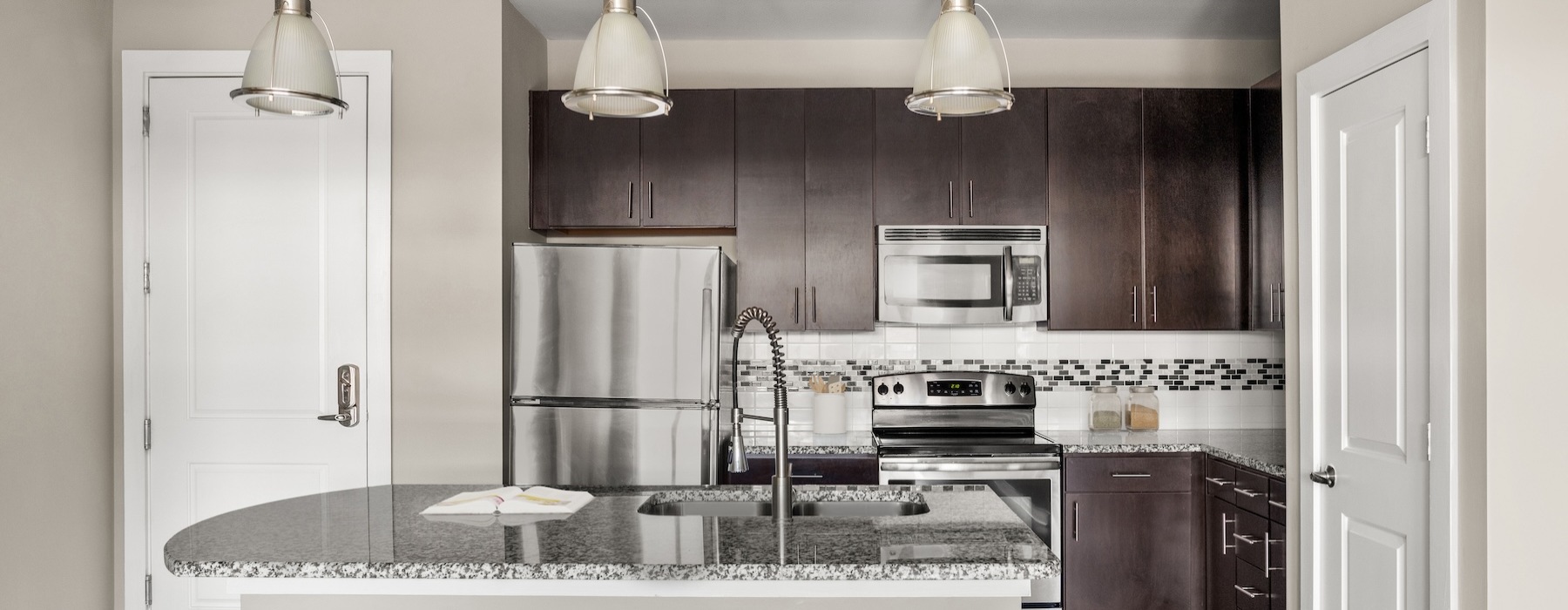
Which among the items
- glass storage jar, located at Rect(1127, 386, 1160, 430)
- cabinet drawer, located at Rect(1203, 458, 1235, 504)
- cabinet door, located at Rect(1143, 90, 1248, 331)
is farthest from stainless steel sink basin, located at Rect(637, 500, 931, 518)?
glass storage jar, located at Rect(1127, 386, 1160, 430)

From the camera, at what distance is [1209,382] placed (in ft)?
13.2

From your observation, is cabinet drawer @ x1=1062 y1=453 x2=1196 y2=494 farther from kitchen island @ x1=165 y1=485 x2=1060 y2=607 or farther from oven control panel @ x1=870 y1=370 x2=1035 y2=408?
kitchen island @ x1=165 y1=485 x2=1060 y2=607

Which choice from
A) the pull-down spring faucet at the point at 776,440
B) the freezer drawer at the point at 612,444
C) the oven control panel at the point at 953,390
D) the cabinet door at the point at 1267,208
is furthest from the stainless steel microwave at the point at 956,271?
the pull-down spring faucet at the point at 776,440

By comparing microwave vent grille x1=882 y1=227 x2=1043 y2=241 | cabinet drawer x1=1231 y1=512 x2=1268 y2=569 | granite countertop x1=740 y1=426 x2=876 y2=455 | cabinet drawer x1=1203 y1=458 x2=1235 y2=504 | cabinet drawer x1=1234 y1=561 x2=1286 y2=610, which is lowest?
cabinet drawer x1=1234 y1=561 x2=1286 y2=610

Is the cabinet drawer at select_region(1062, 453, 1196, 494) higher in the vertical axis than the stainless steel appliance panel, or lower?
lower

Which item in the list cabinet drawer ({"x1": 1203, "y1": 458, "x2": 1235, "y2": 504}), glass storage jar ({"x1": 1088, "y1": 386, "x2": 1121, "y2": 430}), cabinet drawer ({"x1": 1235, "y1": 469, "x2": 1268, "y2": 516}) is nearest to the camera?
cabinet drawer ({"x1": 1235, "y1": 469, "x2": 1268, "y2": 516})

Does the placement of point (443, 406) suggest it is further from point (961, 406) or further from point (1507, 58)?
point (1507, 58)

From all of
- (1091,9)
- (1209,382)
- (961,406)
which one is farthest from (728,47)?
(1209,382)

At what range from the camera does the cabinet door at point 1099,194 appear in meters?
3.70

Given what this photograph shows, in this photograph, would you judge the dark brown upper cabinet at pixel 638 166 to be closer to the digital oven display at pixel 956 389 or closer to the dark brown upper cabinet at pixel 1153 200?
the digital oven display at pixel 956 389

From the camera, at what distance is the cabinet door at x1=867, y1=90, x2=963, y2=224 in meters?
3.71

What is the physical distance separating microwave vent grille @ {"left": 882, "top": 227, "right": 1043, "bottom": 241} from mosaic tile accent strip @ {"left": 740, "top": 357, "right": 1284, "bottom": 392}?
60 cm

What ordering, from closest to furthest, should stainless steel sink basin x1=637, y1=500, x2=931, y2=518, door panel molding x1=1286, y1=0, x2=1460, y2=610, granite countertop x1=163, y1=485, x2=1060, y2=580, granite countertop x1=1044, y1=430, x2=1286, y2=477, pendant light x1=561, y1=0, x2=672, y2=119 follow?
granite countertop x1=163, y1=485, x2=1060, y2=580, pendant light x1=561, y1=0, x2=672, y2=119, door panel molding x1=1286, y1=0, x2=1460, y2=610, stainless steel sink basin x1=637, y1=500, x2=931, y2=518, granite countertop x1=1044, y1=430, x2=1286, y2=477

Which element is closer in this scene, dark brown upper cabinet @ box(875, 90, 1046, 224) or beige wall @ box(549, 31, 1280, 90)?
dark brown upper cabinet @ box(875, 90, 1046, 224)
